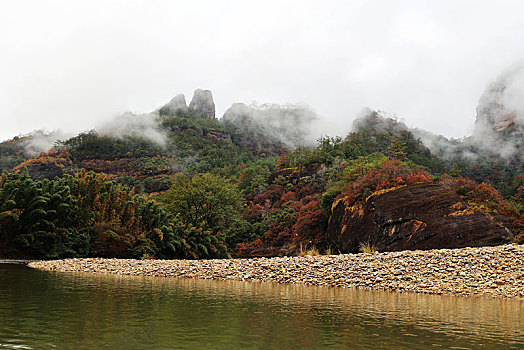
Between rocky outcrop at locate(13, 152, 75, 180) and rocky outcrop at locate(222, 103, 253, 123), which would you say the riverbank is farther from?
rocky outcrop at locate(222, 103, 253, 123)

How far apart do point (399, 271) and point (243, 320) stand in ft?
25.7

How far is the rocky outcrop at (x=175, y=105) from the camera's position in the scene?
4439 inches

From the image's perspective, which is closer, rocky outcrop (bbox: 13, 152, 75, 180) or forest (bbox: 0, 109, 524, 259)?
forest (bbox: 0, 109, 524, 259)

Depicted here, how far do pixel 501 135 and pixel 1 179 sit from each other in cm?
7264

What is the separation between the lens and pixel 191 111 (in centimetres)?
11419

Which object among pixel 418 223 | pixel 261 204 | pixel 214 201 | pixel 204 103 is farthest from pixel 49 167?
pixel 418 223

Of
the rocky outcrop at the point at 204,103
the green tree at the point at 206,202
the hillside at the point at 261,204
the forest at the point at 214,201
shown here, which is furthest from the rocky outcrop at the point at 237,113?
the green tree at the point at 206,202

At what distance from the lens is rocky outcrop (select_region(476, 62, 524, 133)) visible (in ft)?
240

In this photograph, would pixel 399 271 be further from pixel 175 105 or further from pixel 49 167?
pixel 175 105

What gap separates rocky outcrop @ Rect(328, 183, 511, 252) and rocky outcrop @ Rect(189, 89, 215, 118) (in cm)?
9897

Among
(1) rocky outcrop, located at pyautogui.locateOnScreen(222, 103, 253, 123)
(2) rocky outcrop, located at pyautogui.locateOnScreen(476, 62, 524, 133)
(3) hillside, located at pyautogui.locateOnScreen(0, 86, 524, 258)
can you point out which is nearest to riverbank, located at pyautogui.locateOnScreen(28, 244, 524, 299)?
(3) hillside, located at pyautogui.locateOnScreen(0, 86, 524, 258)

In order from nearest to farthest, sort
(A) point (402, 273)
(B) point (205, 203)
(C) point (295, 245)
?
(A) point (402, 273) → (C) point (295, 245) → (B) point (205, 203)

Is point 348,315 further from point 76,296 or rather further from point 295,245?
point 295,245

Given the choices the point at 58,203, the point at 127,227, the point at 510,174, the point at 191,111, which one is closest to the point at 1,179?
the point at 58,203
